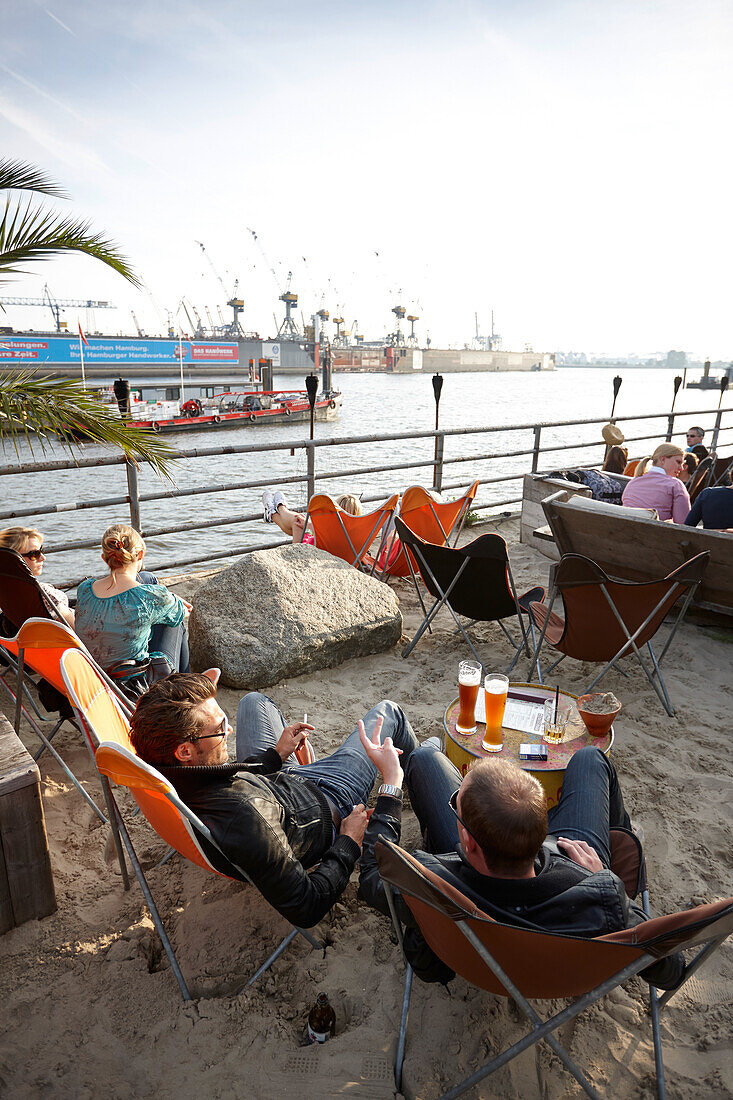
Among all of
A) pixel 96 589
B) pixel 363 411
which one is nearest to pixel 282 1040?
pixel 96 589

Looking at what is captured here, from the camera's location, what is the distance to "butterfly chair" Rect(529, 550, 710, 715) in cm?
297

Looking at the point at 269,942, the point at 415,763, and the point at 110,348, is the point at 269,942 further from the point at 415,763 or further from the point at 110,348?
the point at 110,348

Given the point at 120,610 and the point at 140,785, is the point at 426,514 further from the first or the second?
the point at 140,785

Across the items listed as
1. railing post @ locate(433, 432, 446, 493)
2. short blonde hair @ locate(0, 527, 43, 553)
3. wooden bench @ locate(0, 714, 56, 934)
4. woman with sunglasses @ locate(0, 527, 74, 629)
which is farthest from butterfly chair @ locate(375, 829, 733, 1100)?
railing post @ locate(433, 432, 446, 493)

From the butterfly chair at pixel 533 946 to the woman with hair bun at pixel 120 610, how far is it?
1.82 metres

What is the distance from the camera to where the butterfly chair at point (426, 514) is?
486 cm

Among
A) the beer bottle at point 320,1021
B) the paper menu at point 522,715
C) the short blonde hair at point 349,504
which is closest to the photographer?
the beer bottle at point 320,1021

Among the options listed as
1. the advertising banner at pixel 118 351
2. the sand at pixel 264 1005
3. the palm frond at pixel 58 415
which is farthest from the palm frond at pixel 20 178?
the advertising banner at pixel 118 351

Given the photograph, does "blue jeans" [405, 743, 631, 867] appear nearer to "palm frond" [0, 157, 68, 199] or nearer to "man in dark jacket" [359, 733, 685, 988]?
"man in dark jacket" [359, 733, 685, 988]

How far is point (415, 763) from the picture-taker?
2.05m

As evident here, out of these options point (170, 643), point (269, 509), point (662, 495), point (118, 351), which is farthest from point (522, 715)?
point (118, 351)

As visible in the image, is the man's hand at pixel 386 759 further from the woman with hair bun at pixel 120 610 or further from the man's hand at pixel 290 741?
the woman with hair bun at pixel 120 610

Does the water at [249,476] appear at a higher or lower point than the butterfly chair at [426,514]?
lower

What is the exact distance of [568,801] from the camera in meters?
1.87
